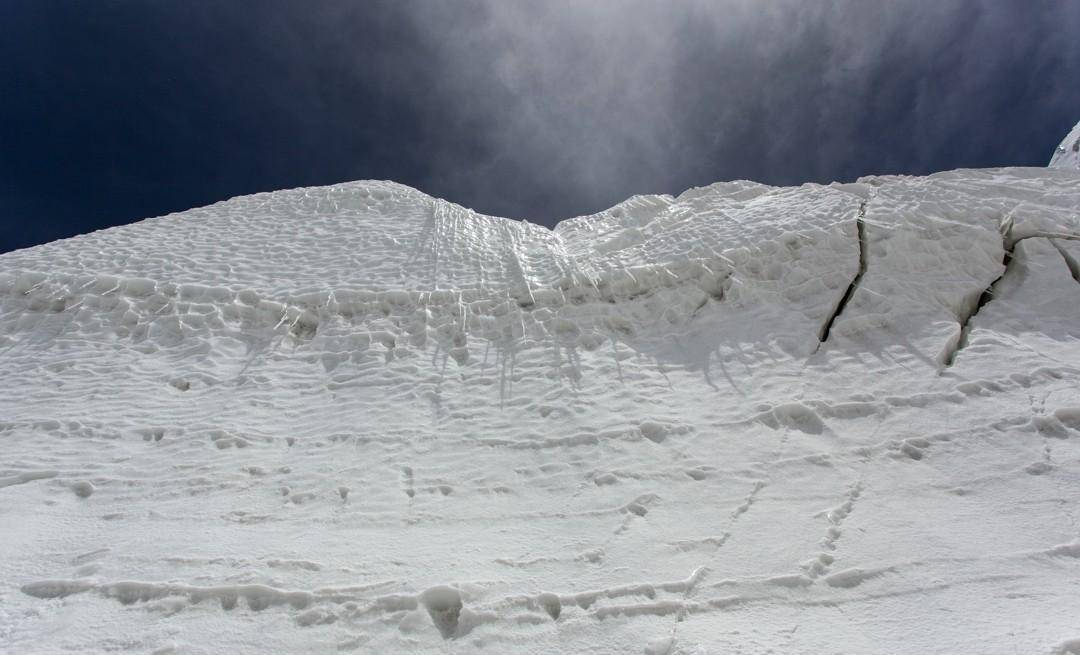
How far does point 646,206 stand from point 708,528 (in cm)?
820

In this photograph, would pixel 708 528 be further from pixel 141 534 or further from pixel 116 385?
pixel 116 385

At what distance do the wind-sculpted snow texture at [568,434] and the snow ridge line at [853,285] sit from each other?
6 cm

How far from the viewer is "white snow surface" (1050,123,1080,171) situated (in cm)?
1756

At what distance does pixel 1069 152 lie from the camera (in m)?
18.1

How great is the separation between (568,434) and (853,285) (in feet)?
15.2

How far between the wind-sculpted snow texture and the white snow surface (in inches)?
386

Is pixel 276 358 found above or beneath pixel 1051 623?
above

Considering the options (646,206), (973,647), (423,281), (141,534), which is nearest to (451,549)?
(141,534)

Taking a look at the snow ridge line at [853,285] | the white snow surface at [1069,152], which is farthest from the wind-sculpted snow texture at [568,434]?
the white snow surface at [1069,152]

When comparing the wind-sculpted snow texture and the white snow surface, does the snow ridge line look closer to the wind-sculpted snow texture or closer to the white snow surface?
the wind-sculpted snow texture

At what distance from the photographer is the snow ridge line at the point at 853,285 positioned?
294 inches

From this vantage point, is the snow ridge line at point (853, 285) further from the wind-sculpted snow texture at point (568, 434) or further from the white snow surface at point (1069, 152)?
the white snow surface at point (1069, 152)

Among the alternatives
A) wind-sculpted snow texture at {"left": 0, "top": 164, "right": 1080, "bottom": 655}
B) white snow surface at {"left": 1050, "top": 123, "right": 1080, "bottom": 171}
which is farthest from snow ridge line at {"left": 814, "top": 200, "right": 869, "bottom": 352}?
white snow surface at {"left": 1050, "top": 123, "right": 1080, "bottom": 171}

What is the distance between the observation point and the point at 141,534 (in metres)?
5.04
